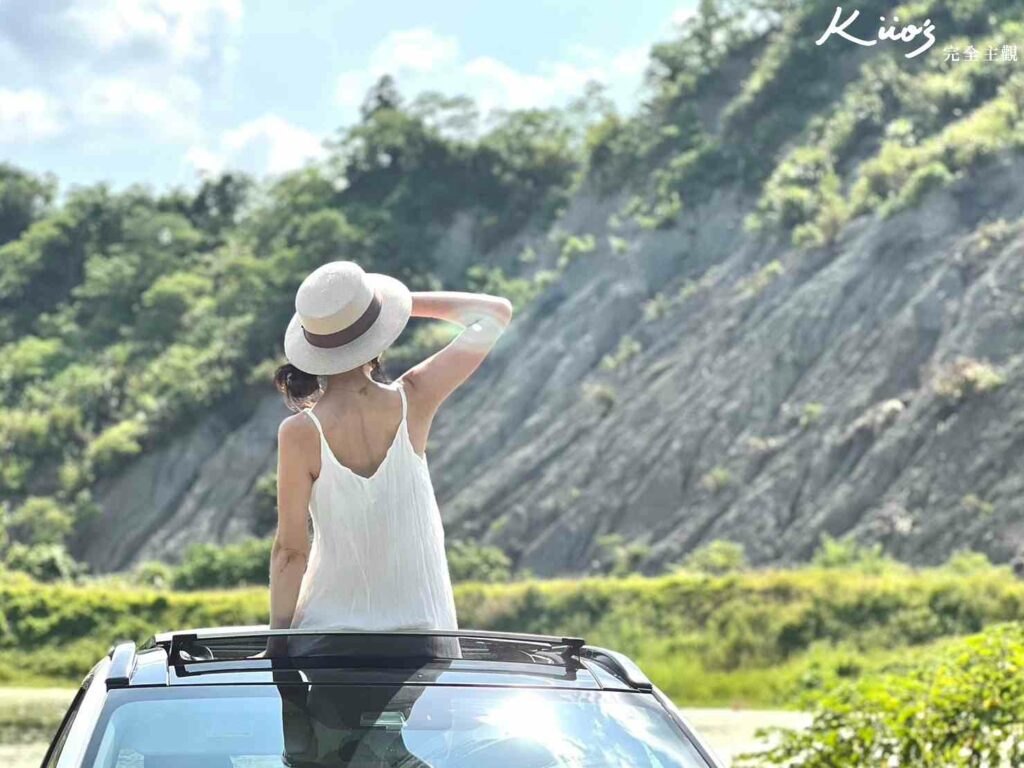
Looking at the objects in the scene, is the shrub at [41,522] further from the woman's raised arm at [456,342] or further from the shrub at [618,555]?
the woman's raised arm at [456,342]

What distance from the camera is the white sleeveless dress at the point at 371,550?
392 cm

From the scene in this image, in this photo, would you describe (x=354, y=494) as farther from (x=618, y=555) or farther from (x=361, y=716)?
(x=618, y=555)

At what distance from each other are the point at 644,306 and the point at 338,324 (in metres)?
41.8

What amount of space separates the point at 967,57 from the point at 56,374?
32850mm

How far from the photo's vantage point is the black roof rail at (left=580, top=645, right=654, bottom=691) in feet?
10.9

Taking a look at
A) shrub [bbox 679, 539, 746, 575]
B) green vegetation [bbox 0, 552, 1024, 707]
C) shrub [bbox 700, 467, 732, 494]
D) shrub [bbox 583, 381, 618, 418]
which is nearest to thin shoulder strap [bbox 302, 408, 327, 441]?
green vegetation [bbox 0, 552, 1024, 707]

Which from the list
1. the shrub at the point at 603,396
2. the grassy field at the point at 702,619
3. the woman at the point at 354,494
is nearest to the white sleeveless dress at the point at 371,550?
the woman at the point at 354,494

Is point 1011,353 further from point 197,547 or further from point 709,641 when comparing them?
point 197,547

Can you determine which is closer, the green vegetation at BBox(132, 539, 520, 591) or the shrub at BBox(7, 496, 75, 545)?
the green vegetation at BBox(132, 539, 520, 591)

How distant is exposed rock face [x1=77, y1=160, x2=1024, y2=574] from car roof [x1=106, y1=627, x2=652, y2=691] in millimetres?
28934

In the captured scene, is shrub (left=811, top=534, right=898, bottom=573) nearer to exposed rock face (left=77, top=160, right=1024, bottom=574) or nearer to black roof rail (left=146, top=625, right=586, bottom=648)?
exposed rock face (left=77, top=160, right=1024, bottom=574)

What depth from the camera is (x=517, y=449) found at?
140ft

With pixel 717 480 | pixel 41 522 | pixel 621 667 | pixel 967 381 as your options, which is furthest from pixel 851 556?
pixel 621 667

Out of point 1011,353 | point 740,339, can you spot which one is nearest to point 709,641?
point 1011,353
